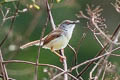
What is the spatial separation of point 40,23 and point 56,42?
311 inches

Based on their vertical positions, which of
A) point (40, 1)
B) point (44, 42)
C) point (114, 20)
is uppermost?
point (40, 1)

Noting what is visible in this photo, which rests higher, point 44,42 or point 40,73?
point 44,42

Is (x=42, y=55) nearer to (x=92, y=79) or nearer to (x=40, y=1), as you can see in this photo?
(x=40, y=1)

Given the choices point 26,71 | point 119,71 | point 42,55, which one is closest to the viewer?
point 119,71

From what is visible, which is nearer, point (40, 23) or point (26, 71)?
point (26, 71)

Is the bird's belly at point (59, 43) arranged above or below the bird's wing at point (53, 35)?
below

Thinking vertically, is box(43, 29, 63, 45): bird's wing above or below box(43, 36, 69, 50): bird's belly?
above

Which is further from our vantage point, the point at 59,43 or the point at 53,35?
the point at 53,35

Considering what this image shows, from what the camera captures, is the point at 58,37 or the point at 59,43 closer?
the point at 59,43

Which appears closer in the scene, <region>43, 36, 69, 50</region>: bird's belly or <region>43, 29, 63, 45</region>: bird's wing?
<region>43, 36, 69, 50</region>: bird's belly

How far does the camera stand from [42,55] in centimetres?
1475

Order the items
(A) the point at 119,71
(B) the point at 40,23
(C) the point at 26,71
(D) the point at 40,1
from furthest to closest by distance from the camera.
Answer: (B) the point at 40,23
(C) the point at 26,71
(D) the point at 40,1
(A) the point at 119,71

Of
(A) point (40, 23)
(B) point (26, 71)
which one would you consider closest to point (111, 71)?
(B) point (26, 71)

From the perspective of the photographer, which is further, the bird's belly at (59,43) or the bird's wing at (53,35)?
the bird's wing at (53,35)
